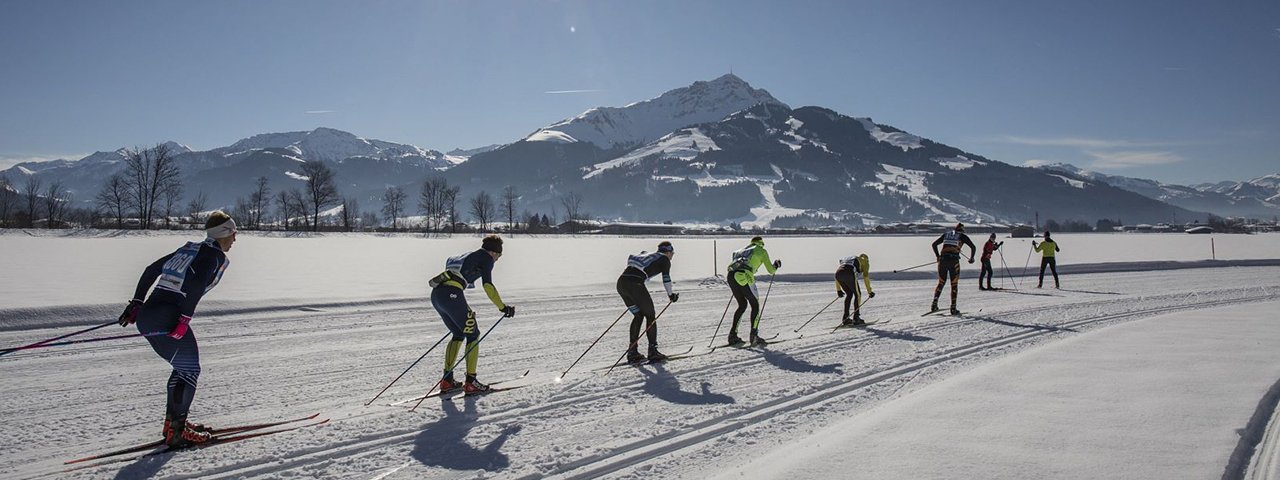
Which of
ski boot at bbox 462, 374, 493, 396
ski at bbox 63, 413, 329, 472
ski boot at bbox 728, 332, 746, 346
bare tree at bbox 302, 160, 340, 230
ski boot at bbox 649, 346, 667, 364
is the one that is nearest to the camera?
ski at bbox 63, 413, 329, 472

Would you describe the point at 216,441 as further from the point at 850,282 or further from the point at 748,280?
the point at 850,282

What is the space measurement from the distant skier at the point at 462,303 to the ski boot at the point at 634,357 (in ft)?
7.30

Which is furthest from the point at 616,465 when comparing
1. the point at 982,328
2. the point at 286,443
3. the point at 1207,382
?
the point at 982,328

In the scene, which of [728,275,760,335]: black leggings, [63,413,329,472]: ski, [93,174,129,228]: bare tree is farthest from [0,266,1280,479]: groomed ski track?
[93,174,129,228]: bare tree

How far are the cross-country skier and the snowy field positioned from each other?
0.34 metres

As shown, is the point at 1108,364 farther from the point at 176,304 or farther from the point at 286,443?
the point at 176,304

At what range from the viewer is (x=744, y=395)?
7.02m

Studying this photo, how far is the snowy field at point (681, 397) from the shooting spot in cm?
485

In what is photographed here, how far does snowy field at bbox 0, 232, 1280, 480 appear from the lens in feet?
15.9

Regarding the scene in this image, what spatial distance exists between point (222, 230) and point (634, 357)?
5207 mm

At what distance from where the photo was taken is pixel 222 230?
545 centimetres

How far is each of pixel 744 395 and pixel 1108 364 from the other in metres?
4.61

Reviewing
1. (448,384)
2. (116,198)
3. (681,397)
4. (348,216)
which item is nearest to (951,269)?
(681,397)

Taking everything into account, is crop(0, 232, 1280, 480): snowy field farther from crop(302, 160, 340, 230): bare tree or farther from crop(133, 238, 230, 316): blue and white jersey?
crop(302, 160, 340, 230): bare tree
